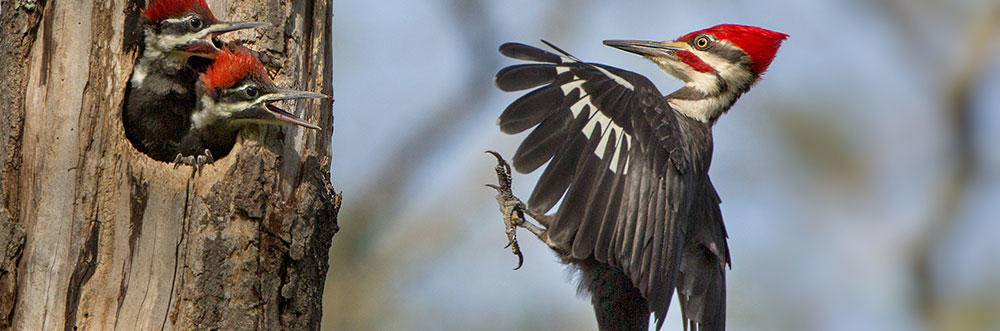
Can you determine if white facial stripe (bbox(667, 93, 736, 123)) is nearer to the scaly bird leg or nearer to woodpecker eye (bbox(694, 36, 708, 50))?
woodpecker eye (bbox(694, 36, 708, 50))

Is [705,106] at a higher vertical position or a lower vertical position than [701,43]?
lower

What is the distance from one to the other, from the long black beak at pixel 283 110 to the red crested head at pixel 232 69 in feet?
0.24

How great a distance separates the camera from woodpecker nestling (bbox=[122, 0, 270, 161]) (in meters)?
3.17

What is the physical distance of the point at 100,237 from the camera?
2.74m

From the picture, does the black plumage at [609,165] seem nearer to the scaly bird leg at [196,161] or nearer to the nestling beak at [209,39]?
the nestling beak at [209,39]

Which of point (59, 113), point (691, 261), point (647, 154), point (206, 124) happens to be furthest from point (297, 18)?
point (691, 261)

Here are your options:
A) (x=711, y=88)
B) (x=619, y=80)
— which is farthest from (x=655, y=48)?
(x=619, y=80)

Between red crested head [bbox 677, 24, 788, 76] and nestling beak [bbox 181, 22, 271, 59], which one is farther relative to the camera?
red crested head [bbox 677, 24, 788, 76]

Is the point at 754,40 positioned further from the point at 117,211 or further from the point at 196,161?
the point at 117,211

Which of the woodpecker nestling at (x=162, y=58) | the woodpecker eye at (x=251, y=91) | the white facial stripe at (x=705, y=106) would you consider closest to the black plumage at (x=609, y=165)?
the white facial stripe at (x=705, y=106)

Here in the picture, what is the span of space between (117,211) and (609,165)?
205 cm

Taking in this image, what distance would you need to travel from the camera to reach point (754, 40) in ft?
16.6

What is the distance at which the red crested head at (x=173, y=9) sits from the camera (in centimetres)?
325

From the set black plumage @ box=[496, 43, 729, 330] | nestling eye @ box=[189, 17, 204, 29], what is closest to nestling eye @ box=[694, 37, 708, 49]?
black plumage @ box=[496, 43, 729, 330]
